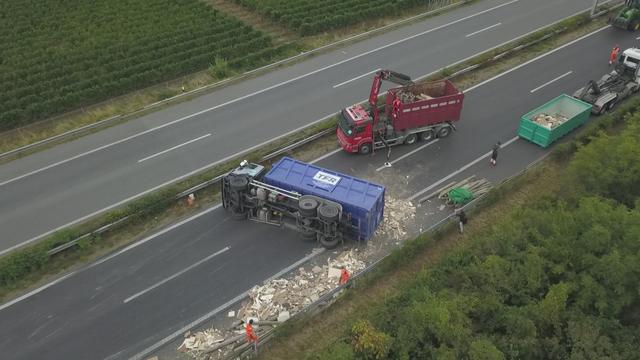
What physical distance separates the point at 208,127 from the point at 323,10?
61.0ft

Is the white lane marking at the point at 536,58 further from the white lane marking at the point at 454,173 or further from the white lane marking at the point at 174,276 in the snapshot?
the white lane marking at the point at 174,276

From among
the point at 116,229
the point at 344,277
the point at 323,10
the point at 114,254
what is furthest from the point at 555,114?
the point at 114,254

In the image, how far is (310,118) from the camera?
30781mm

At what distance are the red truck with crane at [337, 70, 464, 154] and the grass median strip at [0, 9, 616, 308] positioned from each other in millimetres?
2072

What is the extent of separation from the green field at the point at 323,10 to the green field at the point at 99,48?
3.29m

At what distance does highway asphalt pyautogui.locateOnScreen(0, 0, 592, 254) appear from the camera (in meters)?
25.2

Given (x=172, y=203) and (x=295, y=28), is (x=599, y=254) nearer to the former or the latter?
(x=172, y=203)

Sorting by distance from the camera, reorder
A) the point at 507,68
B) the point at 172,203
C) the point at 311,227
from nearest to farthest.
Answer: the point at 311,227 → the point at 172,203 → the point at 507,68

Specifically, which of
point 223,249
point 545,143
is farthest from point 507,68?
point 223,249

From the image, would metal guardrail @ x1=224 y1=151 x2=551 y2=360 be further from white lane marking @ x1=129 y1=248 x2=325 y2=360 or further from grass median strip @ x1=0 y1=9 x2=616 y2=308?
grass median strip @ x1=0 y1=9 x2=616 y2=308

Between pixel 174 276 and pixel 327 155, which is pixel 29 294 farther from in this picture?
pixel 327 155

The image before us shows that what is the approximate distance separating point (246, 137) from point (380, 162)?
7.93 meters

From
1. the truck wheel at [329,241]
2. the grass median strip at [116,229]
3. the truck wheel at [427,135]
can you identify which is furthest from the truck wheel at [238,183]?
the truck wheel at [427,135]

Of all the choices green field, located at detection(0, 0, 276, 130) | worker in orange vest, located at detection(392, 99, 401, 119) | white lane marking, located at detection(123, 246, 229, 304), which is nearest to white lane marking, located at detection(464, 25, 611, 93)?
worker in orange vest, located at detection(392, 99, 401, 119)
